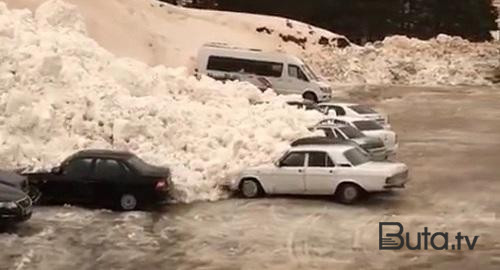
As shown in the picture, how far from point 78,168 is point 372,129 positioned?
8.89m

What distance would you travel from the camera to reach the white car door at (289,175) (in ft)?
67.8

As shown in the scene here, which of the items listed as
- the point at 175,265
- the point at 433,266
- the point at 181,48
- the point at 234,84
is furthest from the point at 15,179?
the point at 181,48

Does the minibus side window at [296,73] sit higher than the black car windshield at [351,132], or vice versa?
the minibus side window at [296,73]

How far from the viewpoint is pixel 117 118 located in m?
23.2

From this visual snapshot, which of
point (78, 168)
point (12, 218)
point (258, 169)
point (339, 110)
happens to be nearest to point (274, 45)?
point (339, 110)

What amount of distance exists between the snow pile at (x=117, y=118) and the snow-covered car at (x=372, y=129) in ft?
2.76

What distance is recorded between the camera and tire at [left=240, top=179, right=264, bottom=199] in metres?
21.1

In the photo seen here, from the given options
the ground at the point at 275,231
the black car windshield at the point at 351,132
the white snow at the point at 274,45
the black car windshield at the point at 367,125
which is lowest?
the ground at the point at 275,231

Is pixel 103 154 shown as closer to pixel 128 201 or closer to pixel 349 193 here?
pixel 128 201

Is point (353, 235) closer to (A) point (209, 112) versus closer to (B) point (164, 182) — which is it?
(B) point (164, 182)

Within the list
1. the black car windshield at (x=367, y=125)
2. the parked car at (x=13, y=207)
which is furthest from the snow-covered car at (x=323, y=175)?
the parked car at (x=13, y=207)

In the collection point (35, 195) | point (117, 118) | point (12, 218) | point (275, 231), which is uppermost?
point (117, 118)

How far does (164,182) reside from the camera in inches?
778

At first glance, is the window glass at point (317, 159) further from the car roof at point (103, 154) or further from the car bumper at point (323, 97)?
the car bumper at point (323, 97)
